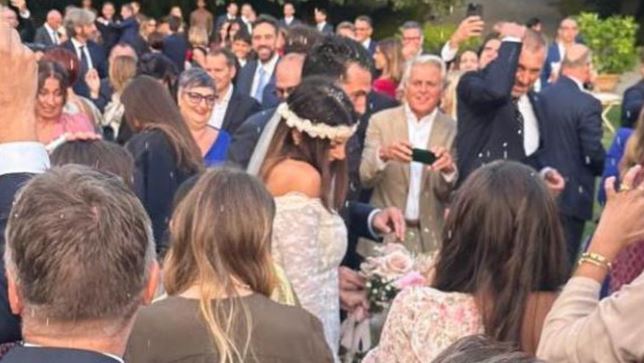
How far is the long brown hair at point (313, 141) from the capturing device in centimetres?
465

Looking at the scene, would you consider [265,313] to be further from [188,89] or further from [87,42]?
[87,42]

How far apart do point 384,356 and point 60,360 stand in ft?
4.98

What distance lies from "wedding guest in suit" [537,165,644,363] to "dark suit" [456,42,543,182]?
350 cm

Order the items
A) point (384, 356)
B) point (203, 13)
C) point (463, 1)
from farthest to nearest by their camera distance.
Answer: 1. point (463, 1)
2. point (203, 13)
3. point (384, 356)

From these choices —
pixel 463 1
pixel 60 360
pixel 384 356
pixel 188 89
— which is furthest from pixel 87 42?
pixel 463 1

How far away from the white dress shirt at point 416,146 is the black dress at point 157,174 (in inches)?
60.3

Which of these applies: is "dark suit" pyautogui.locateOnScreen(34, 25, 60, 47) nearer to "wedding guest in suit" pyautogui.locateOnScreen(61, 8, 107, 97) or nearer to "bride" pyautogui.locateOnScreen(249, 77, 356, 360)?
"wedding guest in suit" pyautogui.locateOnScreen(61, 8, 107, 97)

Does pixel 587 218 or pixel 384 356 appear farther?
pixel 587 218

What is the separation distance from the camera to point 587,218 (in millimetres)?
7832

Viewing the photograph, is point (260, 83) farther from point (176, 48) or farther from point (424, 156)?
point (176, 48)

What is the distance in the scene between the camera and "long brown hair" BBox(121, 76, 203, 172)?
18.4 feet

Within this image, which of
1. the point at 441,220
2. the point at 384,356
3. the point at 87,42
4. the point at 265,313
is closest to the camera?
the point at 265,313

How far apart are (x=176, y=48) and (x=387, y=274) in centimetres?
1220

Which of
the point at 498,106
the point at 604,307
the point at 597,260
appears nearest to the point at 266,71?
the point at 498,106
